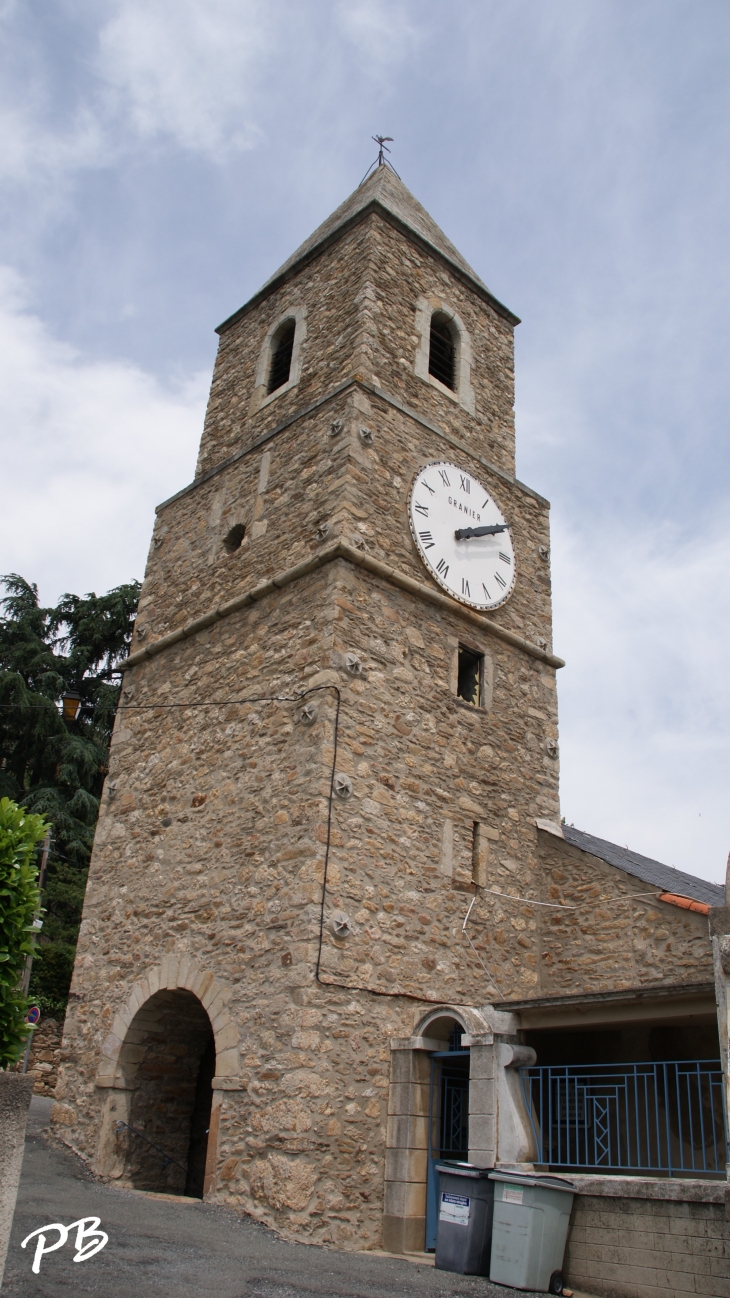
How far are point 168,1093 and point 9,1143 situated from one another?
626cm

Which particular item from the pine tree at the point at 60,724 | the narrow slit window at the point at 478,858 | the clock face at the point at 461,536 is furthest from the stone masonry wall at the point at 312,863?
the pine tree at the point at 60,724

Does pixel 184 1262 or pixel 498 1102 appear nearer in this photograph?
pixel 184 1262

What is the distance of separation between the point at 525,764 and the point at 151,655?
4.42 m

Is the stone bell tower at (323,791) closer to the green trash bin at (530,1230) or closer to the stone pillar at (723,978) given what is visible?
the green trash bin at (530,1230)

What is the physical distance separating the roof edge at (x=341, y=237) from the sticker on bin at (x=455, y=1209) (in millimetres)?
10606

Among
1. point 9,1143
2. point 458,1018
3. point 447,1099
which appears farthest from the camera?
point 447,1099

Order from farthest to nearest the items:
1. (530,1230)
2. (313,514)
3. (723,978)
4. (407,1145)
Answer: (313,514) < (407,1145) < (530,1230) < (723,978)

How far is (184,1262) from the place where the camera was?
5.85 metres

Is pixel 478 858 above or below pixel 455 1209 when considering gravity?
above

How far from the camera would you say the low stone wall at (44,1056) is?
15.0 meters

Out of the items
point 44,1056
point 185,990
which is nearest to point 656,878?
point 185,990

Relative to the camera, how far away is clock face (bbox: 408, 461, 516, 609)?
10258 mm

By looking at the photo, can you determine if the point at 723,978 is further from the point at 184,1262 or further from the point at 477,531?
the point at 477,531

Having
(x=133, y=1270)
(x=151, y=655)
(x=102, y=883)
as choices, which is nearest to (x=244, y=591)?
(x=151, y=655)
